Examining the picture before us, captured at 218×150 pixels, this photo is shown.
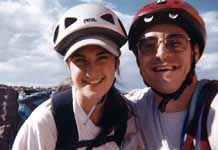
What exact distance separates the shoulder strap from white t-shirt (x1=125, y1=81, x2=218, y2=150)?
88 cm

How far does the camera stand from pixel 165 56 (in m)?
4.84

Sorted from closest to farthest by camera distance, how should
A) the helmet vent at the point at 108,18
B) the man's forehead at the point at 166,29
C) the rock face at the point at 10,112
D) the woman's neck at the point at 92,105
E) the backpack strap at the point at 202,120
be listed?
the backpack strap at the point at 202,120
the woman's neck at the point at 92,105
the helmet vent at the point at 108,18
the man's forehead at the point at 166,29
the rock face at the point at 10,112

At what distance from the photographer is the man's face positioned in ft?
16.0

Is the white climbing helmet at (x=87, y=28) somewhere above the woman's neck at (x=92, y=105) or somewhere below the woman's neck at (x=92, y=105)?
above

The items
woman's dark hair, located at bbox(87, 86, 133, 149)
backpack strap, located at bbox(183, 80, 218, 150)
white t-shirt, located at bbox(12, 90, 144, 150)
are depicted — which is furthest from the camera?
woman's dark hair, located at bbox(87, 86, 133, 149)

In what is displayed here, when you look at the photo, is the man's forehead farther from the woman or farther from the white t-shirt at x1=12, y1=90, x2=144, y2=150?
the white t-shirt at x1=12, y1=90, x2=144, y2=150

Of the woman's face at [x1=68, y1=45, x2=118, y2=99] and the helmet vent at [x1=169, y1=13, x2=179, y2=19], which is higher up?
the helmet vent at [x1=169, y1=13, x2=179, y2=19]

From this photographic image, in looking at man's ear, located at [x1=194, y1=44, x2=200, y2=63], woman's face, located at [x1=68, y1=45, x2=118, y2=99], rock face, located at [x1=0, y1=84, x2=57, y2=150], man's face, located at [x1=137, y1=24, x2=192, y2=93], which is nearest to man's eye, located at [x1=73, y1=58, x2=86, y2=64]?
woman's face, located at [x1=68, y1=45, x2=118, y2=99]

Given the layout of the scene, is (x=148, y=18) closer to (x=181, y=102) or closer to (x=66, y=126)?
(x=181, y=102)

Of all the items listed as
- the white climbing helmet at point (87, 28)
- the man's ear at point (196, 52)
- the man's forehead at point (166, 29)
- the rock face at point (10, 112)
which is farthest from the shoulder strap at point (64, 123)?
the rock face at point (10, 112)

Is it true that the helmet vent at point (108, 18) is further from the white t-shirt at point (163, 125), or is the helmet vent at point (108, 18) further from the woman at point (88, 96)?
the white t-shirt at point (163, 125)

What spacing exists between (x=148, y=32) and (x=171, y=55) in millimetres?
397

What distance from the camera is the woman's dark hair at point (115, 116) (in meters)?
4.62

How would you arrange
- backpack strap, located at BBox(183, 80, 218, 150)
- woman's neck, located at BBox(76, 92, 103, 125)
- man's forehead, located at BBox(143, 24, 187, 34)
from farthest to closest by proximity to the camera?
man's forehead, located at BBox(143, 24, 187, 34), woman's neck, located at BBox(76, 92, 103, 125), backpack strap, located at BBox(183, 80, 218, 150)
